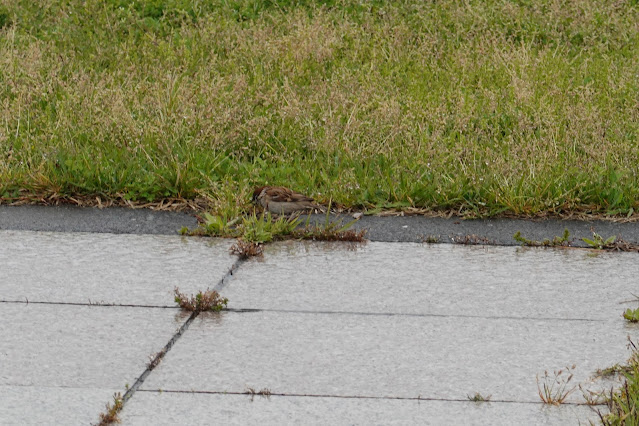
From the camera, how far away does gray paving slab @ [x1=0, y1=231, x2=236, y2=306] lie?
165 inches

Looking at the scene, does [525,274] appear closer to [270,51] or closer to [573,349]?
[573,349]

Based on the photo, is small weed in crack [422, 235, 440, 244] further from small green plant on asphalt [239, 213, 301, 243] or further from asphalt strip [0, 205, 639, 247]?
small green plant on asphalt [239, 213, 301, 243]

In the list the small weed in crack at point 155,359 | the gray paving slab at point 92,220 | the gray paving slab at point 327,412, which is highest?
the gray paving slab at point 327,412

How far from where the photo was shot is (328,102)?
7129 millimetres

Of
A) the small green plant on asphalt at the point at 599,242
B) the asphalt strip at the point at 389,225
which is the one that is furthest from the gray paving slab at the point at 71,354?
the small green plant on asphalt at the point at 599,242

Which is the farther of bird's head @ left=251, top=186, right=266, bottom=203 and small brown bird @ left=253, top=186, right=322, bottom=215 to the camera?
bird's head @ left=251, top=186, right=266, bottom=203

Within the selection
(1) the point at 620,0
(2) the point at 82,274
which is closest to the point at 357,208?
(2) the point at 82,274

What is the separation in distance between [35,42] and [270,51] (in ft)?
7.98

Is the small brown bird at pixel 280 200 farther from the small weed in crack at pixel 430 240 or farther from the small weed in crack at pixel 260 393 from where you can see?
the small weed in crack at pixel 260 393

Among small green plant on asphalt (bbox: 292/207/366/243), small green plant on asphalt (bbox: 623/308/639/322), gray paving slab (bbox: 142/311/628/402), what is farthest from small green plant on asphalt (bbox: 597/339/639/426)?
small green plant on asphalt (bbox: 292/207/366/243)

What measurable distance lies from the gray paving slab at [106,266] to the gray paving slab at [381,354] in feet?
1.62

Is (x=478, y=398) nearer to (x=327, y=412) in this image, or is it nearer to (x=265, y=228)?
(x=327, y=412)

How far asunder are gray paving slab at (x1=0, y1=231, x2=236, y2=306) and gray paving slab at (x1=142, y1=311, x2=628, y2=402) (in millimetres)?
494

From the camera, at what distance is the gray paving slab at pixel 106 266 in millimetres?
4184
